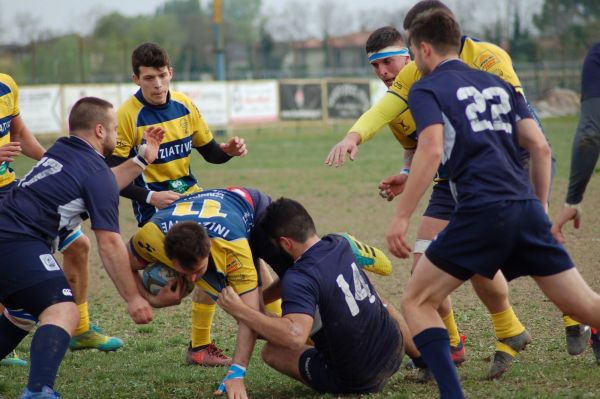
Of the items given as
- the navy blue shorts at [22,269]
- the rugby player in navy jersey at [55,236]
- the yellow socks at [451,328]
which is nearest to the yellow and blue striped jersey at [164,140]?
the rugby player in navy jersey at [55,236]

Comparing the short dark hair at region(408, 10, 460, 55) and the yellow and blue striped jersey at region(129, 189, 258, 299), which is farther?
the yellow and blue striped jersey at region(129, 189, 258, 299)

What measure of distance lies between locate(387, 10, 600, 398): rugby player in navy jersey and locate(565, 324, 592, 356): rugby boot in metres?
1.17

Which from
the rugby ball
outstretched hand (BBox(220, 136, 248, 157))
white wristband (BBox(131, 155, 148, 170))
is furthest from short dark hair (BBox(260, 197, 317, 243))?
outstretched hand (BBox(220, 136, 248, 157))

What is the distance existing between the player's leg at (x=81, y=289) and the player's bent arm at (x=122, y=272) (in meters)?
1.50

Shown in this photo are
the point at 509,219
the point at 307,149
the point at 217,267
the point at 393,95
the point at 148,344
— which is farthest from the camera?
the point at 307,149

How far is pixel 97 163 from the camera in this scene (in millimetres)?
5363

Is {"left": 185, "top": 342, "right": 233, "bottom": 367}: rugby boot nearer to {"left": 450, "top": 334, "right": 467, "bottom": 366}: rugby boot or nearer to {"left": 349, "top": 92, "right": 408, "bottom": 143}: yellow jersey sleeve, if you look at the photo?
{"left": 450, "top": 334, "right": 467, "bottom": 366}: rugby boot

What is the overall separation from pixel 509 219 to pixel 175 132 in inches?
136

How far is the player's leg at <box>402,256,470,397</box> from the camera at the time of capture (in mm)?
4566

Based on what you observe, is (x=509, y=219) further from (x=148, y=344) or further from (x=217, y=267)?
(x=148, y=344)

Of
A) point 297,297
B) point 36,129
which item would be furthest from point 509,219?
point 36,129

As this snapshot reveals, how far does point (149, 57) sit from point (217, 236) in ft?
6.87

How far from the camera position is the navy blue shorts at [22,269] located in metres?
5.14

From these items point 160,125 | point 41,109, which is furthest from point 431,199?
point 41,109
